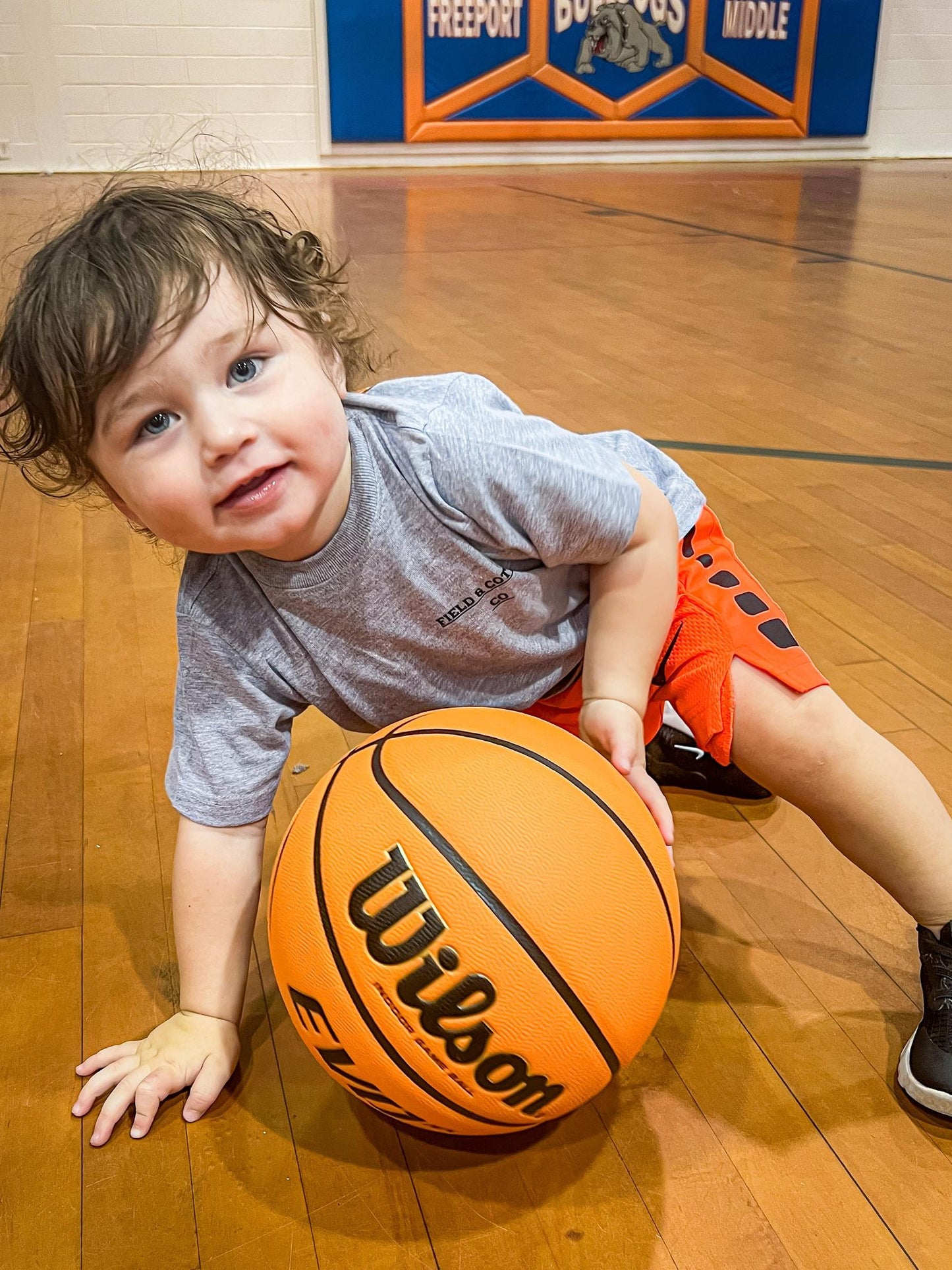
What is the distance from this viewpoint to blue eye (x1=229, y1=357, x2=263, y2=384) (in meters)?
0.87

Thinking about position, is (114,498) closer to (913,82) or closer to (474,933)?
(474,933)

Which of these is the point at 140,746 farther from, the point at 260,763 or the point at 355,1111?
the point at 355,1111

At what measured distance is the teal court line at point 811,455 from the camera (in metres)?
2.41

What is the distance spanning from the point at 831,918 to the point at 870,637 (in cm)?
63

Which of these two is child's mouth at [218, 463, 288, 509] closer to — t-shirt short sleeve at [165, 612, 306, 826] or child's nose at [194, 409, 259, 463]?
child's nose at [194, 409, 259, 463]

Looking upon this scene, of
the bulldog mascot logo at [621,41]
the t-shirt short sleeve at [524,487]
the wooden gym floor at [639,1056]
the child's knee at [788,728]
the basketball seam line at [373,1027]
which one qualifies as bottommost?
the wooden gym floor at [639,1056]

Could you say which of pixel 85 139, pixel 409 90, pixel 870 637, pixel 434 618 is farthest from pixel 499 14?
pixel 434 618

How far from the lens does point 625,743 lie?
101 cm

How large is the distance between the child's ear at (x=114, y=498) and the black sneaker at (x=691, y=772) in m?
0.68

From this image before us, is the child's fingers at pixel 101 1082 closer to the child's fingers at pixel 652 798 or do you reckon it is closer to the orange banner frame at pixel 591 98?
the child's fingers at pixel 652 798

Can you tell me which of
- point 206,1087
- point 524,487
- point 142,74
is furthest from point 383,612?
point 142,74

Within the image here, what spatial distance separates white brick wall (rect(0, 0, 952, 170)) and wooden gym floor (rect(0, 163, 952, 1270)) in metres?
5.62

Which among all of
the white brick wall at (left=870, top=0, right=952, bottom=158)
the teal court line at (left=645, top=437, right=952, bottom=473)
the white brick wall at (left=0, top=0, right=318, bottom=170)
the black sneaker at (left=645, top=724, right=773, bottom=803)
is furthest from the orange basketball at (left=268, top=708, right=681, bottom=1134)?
the white brick wall at (left=870, top=0, right=952, bottom=158)

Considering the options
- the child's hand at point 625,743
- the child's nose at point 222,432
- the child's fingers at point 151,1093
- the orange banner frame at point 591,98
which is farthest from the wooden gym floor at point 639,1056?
the orange banner frame at point 591,98
